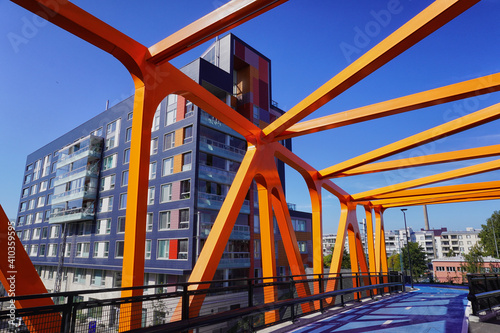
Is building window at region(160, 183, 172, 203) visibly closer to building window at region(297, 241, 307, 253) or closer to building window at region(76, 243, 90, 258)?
building window at region(76, 243, 90, 258)

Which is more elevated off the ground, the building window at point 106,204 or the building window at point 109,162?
the building window at point 109,162

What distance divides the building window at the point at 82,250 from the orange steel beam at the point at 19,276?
32.1 meters

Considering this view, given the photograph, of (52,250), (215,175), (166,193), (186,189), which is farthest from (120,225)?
(52,250)

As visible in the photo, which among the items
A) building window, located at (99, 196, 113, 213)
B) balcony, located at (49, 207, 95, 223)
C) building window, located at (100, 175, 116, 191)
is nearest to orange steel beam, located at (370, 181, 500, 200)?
building window, located at (99, 196, 113, 213)

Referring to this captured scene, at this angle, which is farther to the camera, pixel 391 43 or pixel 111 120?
pixel 111 120

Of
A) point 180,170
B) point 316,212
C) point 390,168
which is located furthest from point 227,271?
point 390,168

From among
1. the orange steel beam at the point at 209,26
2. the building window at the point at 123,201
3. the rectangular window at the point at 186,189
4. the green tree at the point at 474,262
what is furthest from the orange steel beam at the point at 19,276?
the green tree at the point at 474,262

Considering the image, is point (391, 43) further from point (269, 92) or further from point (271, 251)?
point (269, 92)

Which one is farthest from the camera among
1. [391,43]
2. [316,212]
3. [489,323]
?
[316,212]

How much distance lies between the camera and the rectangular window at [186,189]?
24.9 metres

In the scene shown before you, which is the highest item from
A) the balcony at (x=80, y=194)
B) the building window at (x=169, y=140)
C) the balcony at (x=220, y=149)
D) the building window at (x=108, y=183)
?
the building window at (x=169, y=140)

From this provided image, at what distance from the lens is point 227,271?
83.9ft

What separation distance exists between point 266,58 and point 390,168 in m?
25.1

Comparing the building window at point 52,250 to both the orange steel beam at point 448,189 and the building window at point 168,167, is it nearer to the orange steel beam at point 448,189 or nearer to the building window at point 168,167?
the building window at point 168,167
